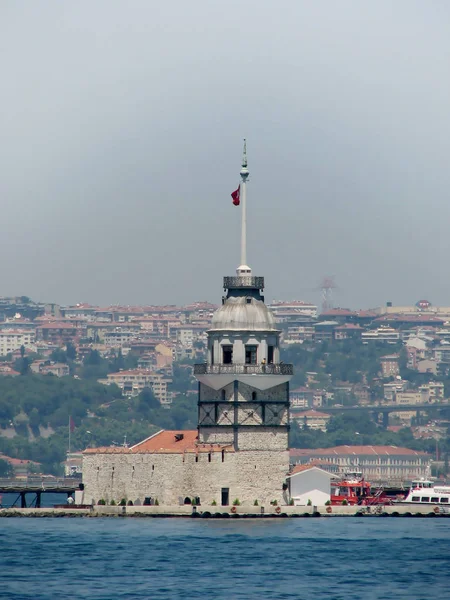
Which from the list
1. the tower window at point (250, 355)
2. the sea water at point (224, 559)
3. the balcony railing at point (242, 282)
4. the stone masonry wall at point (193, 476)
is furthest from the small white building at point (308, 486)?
the balcony railing at point (242, 282)

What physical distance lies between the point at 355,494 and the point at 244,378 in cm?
1506

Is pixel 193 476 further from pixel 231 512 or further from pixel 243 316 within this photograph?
pixel 243 316

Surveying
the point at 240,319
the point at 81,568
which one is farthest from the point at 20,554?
the point at 240,319

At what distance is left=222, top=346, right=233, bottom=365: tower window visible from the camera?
10971cm

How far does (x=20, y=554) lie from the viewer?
92438 mm

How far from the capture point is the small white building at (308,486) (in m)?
109

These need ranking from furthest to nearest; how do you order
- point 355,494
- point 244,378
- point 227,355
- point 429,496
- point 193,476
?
point 355,494 → point 429,496 → point 227,355 → point 244,378 → point 193,476

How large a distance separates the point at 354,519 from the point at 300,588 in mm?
26028

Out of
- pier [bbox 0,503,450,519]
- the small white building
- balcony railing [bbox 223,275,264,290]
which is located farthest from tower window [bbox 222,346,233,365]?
pier [bbox 0,503,450,519]

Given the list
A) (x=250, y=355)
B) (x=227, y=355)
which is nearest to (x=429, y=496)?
→ (x=250, y=355)

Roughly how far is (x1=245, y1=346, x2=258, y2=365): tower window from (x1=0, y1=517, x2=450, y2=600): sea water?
26.9 ft

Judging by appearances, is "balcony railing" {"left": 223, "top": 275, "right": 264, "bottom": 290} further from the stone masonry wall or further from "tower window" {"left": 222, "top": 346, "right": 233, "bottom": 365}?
the stone masonry wall

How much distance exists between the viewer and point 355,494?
396ft

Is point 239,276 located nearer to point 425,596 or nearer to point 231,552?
point 231,552
